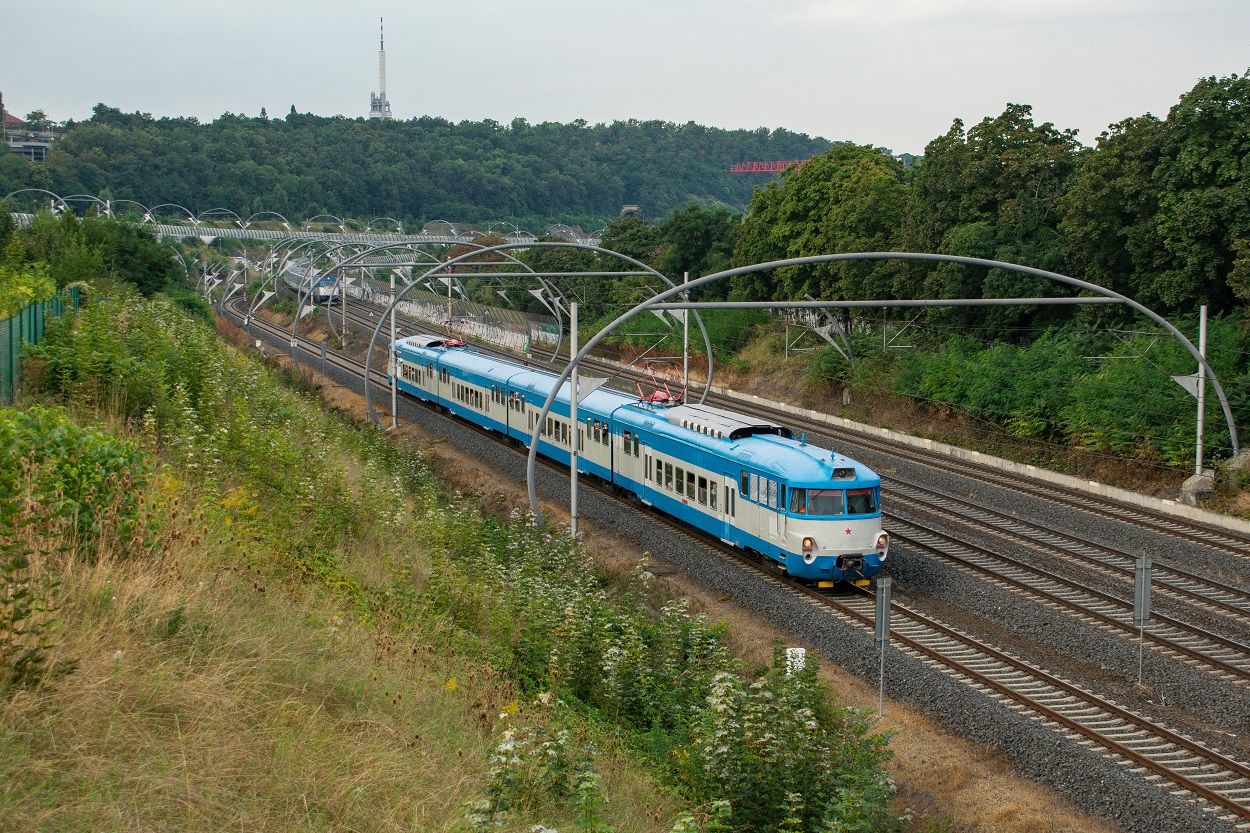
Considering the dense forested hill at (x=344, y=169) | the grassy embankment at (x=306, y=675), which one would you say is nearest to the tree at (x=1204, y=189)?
the grassy embankment at (x=306, y=675)

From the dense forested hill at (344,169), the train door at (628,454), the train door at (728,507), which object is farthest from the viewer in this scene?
the dense forested hill at (344,169)

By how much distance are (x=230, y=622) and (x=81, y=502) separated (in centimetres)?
168

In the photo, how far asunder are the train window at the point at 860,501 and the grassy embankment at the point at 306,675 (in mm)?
4604

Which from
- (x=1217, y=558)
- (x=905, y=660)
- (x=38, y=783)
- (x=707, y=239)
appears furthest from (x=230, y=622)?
(x=707, y=239)

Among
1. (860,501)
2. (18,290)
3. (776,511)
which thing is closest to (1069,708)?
(860,501)

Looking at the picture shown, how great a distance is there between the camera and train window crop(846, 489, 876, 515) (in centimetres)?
2245

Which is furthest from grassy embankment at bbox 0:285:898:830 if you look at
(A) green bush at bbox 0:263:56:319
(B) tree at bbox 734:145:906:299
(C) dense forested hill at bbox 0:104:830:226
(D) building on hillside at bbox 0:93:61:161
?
(D) building on hillside at bbox 0:93:61:161

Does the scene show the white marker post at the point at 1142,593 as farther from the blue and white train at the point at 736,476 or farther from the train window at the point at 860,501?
the train window at the point at 860,501

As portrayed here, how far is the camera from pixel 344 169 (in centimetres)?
16225

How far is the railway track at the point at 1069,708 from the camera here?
1404 cm

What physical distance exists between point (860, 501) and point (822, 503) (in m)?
0.76

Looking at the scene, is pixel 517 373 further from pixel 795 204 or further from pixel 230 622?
pixel 230 622

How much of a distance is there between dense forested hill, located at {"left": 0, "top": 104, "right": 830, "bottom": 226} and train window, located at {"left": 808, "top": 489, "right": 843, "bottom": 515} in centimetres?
11712

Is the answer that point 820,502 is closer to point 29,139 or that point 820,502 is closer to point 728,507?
point 728,507
